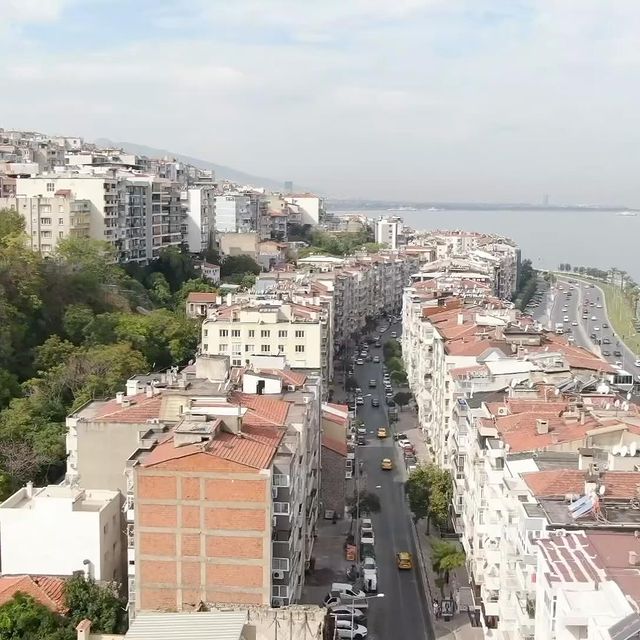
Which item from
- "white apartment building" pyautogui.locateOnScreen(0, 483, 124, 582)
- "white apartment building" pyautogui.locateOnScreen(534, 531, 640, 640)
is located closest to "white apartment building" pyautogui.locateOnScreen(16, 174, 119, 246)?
"white apartment building" pyautogui.locateOnScreen(0, 483, 124, 582)

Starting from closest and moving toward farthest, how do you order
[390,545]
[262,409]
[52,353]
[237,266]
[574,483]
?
[574,483] → [262,409] → [390,545] → [52,353] → [237,266]

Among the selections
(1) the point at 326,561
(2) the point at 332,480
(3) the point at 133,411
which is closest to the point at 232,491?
(3) the point at 133,411

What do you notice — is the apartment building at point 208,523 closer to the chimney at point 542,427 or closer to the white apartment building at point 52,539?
the white apartment building at point 52,539

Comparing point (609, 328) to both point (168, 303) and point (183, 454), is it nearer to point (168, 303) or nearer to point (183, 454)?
point (168, 303)

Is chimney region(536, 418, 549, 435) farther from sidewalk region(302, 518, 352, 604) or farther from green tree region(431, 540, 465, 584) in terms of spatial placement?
sidewalk region(302, 518, 352, 604)

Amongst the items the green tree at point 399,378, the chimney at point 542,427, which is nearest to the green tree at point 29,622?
the chimney at point 542,427

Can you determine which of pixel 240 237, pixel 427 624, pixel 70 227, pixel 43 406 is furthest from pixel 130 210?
pixel 427 624

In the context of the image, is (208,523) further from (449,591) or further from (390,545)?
(390,545)
